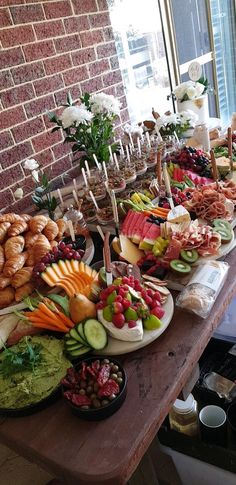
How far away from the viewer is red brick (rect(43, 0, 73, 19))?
1.95m

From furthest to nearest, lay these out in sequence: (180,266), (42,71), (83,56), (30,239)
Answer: (83,56)
(42,71)
(30,239)
(180,266)

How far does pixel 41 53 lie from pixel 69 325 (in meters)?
1.54

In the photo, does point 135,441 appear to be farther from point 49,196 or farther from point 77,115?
point 77,115

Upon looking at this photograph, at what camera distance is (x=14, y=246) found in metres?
1.26

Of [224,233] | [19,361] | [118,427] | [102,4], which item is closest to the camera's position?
[118,427]

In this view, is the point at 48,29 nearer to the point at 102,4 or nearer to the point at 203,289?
the point at 102,4

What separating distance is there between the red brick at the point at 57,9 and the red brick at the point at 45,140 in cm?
59

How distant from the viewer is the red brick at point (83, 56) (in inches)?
84.5

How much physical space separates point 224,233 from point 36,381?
720 mm

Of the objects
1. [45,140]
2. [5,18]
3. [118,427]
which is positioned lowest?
[118,427]

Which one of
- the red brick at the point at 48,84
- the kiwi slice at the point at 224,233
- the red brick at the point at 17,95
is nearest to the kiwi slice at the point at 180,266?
the kiwi slice at the point at 224,233

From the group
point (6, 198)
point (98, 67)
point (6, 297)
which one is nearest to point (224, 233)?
point (6, 297)

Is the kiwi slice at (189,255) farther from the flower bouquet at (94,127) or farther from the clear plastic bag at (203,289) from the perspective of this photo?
the flower bouquet at (94,127)

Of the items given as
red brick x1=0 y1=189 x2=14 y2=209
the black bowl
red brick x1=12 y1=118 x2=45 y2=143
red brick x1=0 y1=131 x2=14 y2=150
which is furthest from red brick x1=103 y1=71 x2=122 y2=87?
the black bowl
